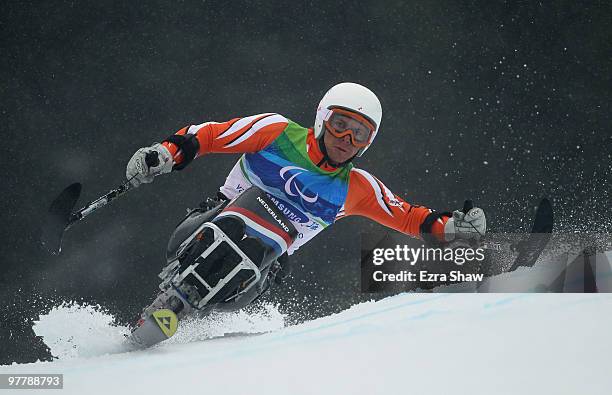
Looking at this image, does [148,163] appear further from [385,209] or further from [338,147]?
[385,209]

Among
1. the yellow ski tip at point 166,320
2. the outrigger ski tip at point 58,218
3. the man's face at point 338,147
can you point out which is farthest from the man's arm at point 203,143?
the yellow ski tip at point 166,320

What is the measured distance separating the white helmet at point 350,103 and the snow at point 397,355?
52.6 inches

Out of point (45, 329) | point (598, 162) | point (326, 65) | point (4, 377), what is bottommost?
point (45, 329)

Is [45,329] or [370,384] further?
[45,329]

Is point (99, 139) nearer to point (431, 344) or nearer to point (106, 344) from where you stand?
point (106, 344)

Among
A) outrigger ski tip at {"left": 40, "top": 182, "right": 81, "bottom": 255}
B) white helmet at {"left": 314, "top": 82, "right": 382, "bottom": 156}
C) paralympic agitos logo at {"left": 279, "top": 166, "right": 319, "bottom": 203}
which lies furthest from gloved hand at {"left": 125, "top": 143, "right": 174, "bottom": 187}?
white helmet at {"left": 314, "top": 82, "right": 382, "bottom": 156}

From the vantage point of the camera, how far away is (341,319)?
5.14 meters

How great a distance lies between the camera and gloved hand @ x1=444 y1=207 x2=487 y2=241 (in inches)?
211

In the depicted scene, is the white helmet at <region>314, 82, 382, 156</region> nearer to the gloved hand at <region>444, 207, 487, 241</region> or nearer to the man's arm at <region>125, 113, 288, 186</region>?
the man's arm at <region>125, 113, 288, 186</region>

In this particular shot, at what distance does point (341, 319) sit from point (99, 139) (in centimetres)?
424

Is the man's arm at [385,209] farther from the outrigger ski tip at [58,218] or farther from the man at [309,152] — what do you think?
the outrigger ski tip at [58,218]

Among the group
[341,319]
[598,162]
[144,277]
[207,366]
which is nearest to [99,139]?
[144,277]

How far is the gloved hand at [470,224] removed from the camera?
17.6 ft

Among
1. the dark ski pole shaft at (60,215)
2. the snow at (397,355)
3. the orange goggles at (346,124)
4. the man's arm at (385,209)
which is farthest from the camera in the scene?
the man's arm at (385,209)
